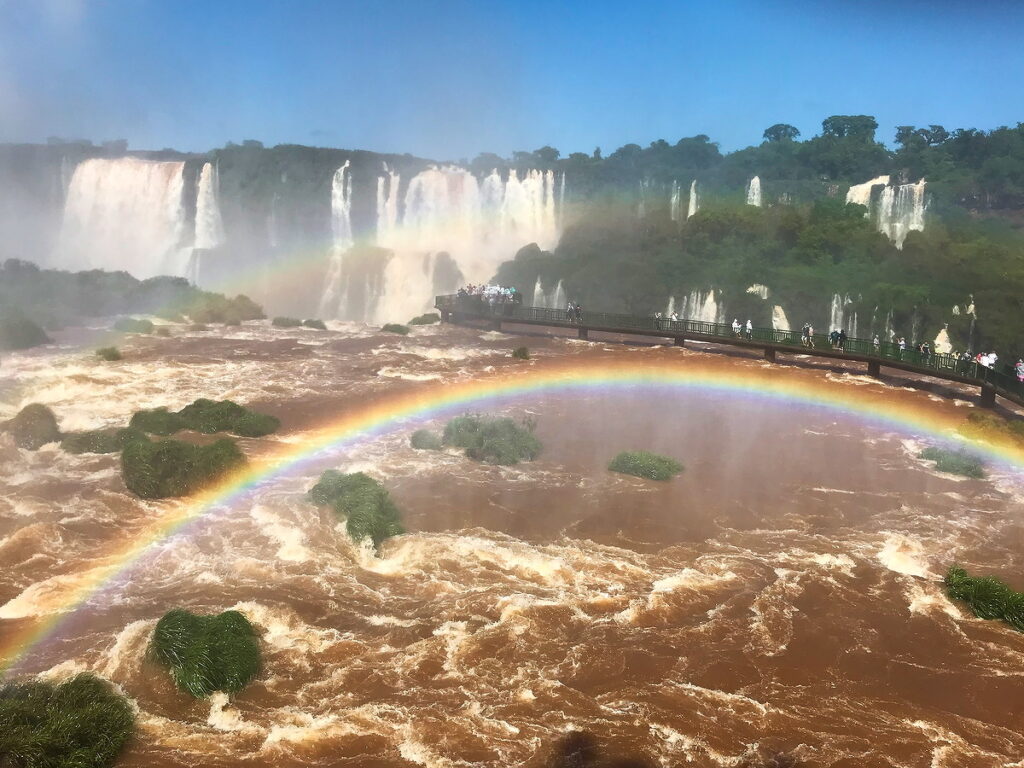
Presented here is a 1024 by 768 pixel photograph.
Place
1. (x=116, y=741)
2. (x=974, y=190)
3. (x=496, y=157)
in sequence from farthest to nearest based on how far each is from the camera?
(x=496, y=157), (x=974, y=190), (x=116, y=741)

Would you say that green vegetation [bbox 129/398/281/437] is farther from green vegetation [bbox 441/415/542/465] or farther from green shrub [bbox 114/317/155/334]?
green shrub [bbox 114/317/155/334]

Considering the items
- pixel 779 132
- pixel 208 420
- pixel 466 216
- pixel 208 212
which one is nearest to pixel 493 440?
pixel 208 420

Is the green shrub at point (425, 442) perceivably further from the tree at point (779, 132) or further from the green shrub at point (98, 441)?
the tree at point (779, 132)

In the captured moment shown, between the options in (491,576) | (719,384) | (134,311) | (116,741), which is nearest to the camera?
(116,741)

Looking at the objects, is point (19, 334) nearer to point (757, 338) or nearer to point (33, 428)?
point (33, 428)

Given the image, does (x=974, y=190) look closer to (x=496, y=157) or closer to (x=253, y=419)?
(x=496, y=157)

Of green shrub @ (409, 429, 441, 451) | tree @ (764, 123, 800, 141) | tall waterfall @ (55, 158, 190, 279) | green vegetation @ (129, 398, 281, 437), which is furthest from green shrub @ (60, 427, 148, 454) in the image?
tree @ (764, 123, 800, 141)

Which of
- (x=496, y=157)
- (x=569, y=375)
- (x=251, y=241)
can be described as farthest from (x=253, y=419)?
(x=496, y=157)
